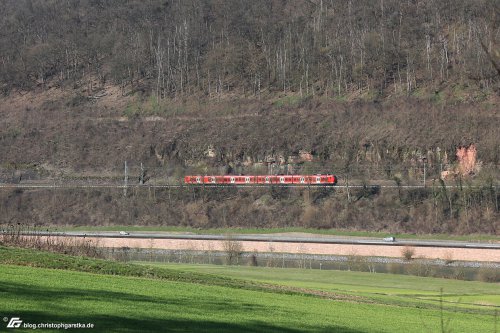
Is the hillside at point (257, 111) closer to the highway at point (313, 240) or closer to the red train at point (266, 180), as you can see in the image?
the red train at point (266, 180)

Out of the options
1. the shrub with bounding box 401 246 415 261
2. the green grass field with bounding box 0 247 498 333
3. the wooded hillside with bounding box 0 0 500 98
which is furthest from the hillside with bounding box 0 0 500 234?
the green grass field with bounding box 0 247 498 333

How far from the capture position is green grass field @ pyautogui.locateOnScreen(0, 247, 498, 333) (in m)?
16.3

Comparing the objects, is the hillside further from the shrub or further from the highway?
the shrub

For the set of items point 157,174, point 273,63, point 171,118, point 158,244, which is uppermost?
point 273,63

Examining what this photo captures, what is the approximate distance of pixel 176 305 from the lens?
19.3 metres

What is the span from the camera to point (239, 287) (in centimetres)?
2767

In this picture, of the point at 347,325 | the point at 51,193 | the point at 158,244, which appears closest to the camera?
the point at 347,325

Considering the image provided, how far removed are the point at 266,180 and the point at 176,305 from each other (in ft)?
247

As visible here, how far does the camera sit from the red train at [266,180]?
3632 inches

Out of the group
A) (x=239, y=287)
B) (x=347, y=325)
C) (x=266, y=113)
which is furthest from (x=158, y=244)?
(x=347, y=325)

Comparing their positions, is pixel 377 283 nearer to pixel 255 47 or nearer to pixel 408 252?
pixel 408 252

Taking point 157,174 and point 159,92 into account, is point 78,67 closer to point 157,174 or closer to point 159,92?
point 159,92

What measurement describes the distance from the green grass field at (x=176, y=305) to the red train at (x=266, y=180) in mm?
62074

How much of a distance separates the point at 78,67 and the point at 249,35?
2908 centimetres
